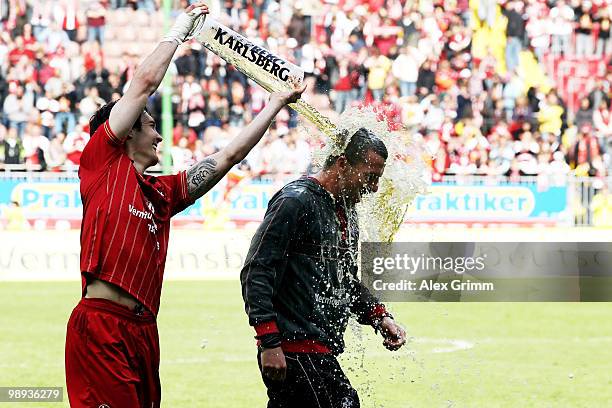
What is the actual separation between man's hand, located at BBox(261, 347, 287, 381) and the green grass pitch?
5.45 feet

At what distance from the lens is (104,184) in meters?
4.77

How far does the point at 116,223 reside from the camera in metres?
4.75

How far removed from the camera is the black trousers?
5.27 meters

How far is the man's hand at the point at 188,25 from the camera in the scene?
16.2 ft

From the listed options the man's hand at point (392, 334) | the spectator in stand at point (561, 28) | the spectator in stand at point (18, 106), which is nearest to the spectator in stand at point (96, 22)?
the spectator in stand at point (18, 106)

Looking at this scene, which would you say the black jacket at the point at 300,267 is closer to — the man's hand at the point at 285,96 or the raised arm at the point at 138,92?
the man's hand at the point at 285,96

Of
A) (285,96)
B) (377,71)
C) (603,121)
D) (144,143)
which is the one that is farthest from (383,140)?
(603,121)

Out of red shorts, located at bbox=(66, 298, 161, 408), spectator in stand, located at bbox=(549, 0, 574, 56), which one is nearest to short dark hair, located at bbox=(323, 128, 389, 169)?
red shorts, located at bbox=(66, 298, 161, 408)

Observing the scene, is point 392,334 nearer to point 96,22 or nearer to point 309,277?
point 309,277

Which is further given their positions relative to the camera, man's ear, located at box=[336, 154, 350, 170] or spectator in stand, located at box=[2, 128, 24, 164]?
spectator in stand, located at box=[2, 128, 24, 164]

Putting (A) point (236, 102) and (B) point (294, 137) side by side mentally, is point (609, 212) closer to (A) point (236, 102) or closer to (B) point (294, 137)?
(B) point (294, 137)

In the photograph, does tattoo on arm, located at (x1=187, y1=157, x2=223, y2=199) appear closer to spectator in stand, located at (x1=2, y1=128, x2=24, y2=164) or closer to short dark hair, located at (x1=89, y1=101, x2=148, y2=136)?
short dark hair, located at (x1=89, y1=101, x2=148, y2=136)

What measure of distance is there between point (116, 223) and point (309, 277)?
1.05 meters

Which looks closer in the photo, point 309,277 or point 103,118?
point 103,118
